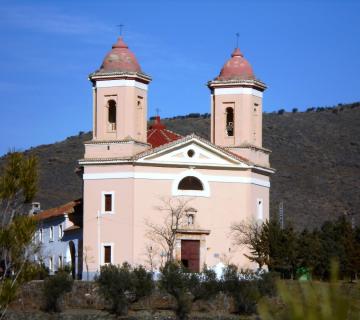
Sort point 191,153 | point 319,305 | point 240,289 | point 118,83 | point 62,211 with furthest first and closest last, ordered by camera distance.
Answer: point 62,211
point 191,153
point 118,83
point 240,289
point 319,305

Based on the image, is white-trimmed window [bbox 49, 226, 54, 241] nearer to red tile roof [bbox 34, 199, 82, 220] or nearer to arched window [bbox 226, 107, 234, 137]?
red tile roof [bbox 34, 199, 82, 220]

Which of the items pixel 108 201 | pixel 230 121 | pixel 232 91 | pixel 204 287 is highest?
pixel 232 91

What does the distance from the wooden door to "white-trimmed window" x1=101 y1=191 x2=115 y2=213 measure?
4.20 meters

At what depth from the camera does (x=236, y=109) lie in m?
56.1

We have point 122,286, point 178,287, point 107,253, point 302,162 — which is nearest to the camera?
point 122,286

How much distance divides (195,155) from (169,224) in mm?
4111

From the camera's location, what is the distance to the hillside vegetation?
299ft

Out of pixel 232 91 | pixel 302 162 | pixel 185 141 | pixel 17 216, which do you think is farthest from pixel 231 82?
pixel 302 162

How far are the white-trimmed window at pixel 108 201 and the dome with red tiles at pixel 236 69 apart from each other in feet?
30.6

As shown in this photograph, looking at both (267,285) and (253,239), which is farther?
(253,239)

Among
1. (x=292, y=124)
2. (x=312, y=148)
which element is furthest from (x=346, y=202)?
(x=292, y=124)

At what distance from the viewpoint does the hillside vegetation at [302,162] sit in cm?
9112

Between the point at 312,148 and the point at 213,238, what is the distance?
191ft

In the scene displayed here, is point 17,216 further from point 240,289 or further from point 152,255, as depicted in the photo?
point 152,255
